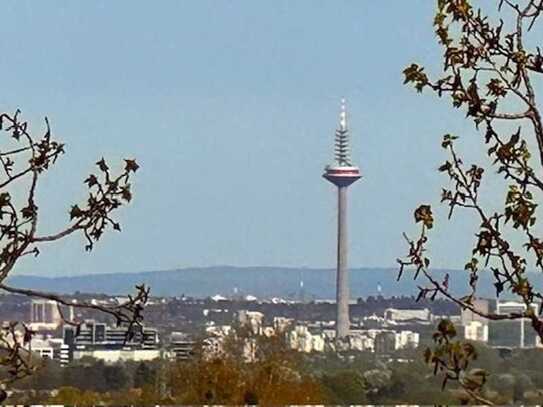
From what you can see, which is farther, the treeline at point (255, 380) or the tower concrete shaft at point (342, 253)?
the tower concrete shaft at point (342, 253)

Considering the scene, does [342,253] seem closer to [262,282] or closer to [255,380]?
[262,282]

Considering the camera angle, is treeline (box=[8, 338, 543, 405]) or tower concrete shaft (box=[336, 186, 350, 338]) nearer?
treeline (box=[8, 338, 543, 405])

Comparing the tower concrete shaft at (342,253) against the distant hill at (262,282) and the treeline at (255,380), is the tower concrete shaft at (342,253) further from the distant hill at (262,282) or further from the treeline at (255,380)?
the treeline at (255,380)

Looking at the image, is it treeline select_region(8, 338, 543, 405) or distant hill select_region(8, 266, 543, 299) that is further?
distant hill select_region(8, 266, 543, 299)

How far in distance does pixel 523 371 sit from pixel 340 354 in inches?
919

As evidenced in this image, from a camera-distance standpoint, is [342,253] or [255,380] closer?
[255,380]

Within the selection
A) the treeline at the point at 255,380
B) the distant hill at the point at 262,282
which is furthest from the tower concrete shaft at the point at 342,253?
the treeline at the point at 255,380

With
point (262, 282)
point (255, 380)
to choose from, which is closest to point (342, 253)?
point (262, 282)

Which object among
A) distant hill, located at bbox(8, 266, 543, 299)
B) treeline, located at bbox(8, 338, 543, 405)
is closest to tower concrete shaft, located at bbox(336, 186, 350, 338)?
distant hill, located at bbox(8, 266, 543, 299)

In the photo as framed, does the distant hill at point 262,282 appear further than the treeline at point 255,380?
Yes

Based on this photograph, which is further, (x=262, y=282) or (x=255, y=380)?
(x=262, y=282)

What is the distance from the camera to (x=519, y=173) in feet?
18.4

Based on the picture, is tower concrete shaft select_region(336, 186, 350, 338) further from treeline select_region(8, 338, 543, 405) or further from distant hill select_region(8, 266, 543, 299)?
treeline select_region(8, 338, 543, 405)

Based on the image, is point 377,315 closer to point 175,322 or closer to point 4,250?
point 175,322
